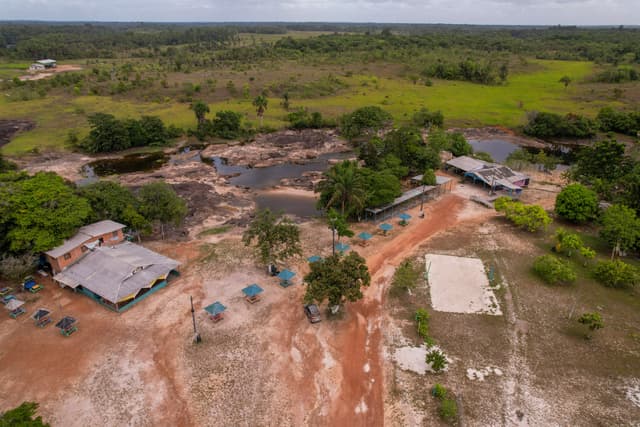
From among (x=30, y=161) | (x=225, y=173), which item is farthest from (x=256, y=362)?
(x=30, y=161)

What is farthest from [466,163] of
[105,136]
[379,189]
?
[105,136]

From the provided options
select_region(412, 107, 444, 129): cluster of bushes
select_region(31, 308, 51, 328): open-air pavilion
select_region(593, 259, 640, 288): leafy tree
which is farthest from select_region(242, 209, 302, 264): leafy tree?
select_region(412, 107, 444, 129): cluster of bushes

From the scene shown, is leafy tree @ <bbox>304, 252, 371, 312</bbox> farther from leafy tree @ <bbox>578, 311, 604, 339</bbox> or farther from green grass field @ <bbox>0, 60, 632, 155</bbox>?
green grass field @ <bbox>0, 60, 632, 155</bbox>

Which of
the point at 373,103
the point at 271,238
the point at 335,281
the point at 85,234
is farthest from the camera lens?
the point at 373,103

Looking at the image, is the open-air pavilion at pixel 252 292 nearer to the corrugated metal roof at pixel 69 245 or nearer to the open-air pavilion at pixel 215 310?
the open-air pavilion at pixel 215 310

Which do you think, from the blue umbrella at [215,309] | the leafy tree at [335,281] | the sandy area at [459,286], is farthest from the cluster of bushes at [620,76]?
the blue umbrella at [215,309]

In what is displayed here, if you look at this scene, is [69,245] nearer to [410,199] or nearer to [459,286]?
[459,286]
